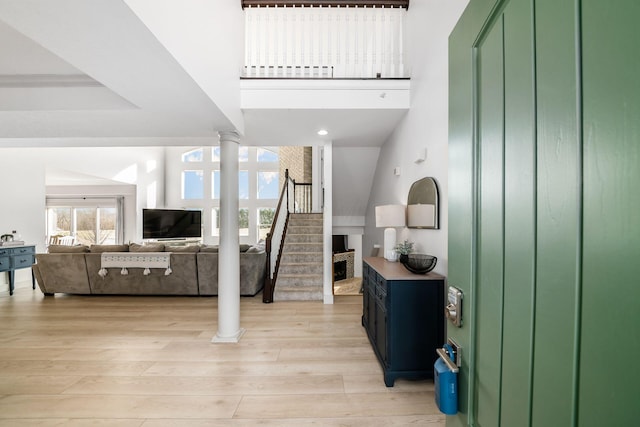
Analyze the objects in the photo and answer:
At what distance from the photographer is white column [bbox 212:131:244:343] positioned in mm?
A: 3223

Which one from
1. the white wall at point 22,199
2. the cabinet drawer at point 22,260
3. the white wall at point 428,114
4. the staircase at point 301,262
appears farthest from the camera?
the white wall at point 22,199

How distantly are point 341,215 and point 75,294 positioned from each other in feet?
17.9

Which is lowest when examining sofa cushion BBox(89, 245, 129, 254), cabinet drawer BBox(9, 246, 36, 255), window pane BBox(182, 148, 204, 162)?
cabinet drawer BBox(9, 246, 36, 255)

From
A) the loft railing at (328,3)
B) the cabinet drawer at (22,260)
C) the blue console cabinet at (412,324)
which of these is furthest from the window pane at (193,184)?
the blue console cabinet at (412,324)

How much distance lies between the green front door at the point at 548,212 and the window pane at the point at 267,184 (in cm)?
988

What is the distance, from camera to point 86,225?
9953mm

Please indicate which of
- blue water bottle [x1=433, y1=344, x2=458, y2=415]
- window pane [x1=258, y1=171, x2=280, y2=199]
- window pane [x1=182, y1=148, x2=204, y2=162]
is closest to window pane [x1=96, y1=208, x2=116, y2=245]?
window pane [x1=182, y1=148, x2=204, y2=162]

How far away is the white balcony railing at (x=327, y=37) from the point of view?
11.6 ft

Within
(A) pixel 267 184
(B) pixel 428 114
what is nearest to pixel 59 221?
(A) pixel 267 184

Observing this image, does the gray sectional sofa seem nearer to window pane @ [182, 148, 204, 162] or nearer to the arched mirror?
the arched mirror

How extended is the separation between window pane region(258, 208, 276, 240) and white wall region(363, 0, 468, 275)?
7.17m

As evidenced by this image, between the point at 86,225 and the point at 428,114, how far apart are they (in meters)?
11.8

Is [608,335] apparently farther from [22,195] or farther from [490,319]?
[22,195]

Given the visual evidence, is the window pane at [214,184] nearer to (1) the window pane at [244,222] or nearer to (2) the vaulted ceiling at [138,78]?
(1) the window pane at [244,222]
